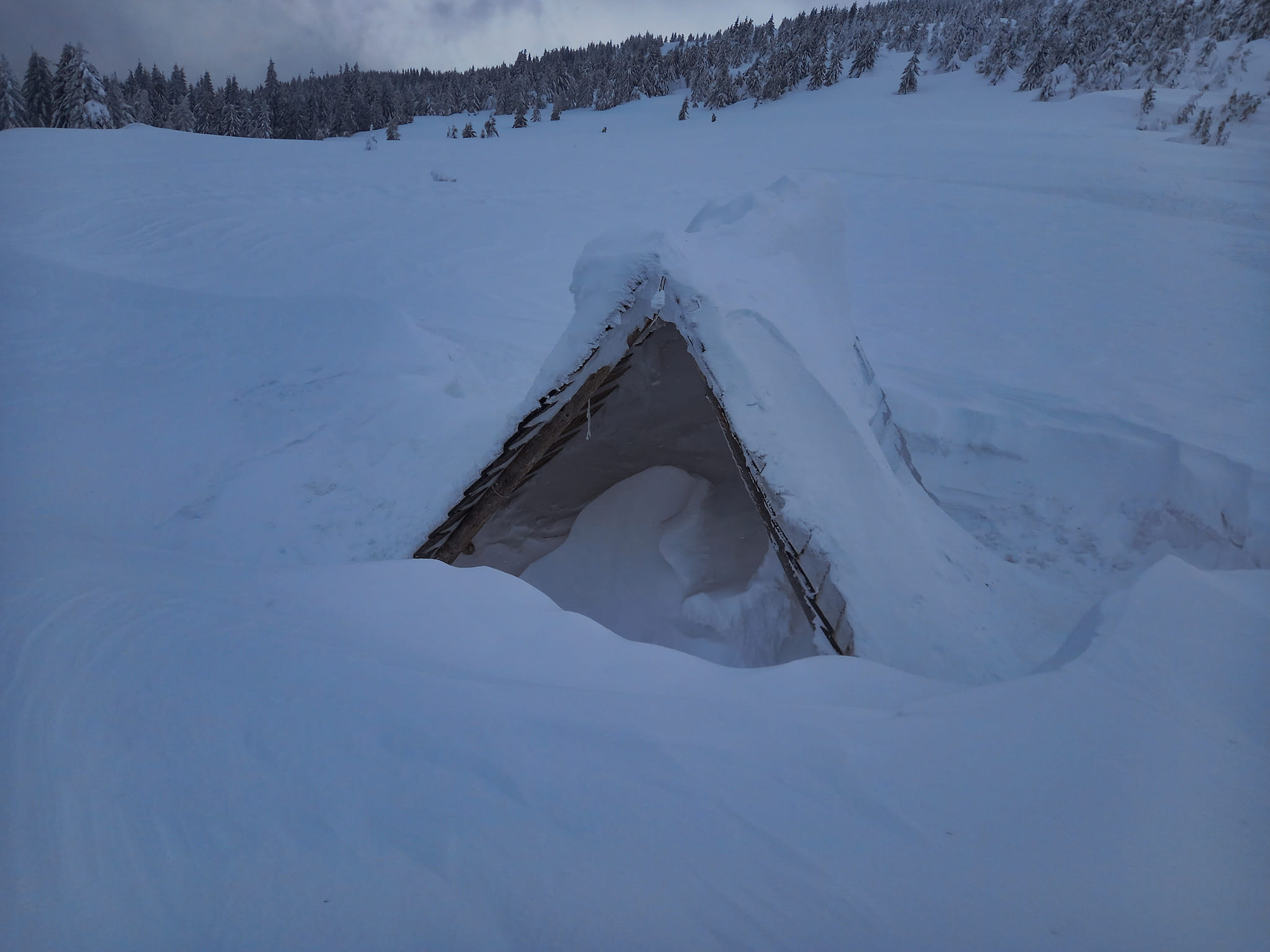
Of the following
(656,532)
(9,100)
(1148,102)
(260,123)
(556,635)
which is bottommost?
(656,532)

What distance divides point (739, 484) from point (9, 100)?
74.2 ft

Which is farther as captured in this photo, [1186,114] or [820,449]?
[1186,114]

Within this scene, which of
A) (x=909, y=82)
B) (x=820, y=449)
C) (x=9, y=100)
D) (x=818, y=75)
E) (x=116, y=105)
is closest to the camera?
(x=820, y=449)

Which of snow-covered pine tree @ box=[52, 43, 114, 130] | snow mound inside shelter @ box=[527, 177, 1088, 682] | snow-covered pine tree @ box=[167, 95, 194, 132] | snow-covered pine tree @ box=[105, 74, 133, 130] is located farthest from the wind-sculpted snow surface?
snow-covered pine tree @ box=[167, 95, 194, 132]

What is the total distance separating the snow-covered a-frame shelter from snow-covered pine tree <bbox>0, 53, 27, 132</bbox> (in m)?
20.0

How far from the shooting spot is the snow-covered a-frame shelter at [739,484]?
290 cm

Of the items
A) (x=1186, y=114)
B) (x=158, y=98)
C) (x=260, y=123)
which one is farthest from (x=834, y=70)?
(x=158, y=98)

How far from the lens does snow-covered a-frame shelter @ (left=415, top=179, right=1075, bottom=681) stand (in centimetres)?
290

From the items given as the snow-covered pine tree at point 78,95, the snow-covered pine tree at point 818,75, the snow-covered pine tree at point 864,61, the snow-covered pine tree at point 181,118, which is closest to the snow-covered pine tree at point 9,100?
the snow-covered pine tree at point 78,95

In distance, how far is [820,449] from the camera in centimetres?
310

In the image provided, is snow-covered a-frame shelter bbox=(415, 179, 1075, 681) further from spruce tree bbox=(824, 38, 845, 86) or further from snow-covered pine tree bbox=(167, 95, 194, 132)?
snow-covered pine tree bbox=(167, 95, 194, 132)

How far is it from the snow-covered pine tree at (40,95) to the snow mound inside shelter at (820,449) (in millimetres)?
28839

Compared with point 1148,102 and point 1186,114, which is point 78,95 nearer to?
point 1148,102

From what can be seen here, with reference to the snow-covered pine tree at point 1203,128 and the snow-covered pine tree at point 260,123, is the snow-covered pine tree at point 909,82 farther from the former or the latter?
the snow-covered pine tree at point 260,123
